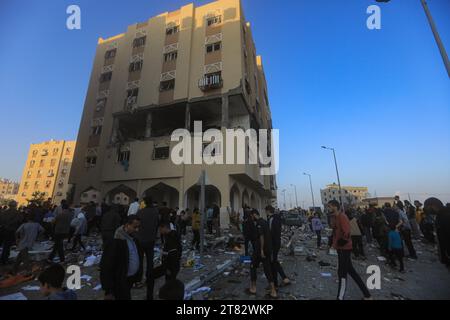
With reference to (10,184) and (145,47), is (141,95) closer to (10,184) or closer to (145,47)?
(145,47)

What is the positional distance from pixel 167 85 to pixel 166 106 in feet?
8.81

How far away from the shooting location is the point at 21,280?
5902 mm

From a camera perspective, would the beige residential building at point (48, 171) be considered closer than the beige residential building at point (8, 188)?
Yes

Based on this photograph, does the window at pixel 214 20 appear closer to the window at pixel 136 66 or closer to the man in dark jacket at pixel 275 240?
the window at pixel 136 66

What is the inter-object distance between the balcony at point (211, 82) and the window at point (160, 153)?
6489mm

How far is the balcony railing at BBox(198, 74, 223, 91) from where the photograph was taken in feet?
62.4

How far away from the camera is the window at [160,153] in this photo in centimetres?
1922

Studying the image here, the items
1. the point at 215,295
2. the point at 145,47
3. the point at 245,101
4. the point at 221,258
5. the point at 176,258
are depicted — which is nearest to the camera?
the point at 176,258

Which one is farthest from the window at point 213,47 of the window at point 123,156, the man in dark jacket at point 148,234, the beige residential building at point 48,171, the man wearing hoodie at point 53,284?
the beige residential building at point 48,171

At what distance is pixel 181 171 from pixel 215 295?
1396 centimetres

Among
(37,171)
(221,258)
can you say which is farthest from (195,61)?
(37,171)

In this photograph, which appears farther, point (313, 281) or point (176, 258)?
point (313, 281)

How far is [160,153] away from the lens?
19562 mm

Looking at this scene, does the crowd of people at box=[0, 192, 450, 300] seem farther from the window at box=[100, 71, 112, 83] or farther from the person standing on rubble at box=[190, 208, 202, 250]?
the window at box=[100, 71, 112, 83]
